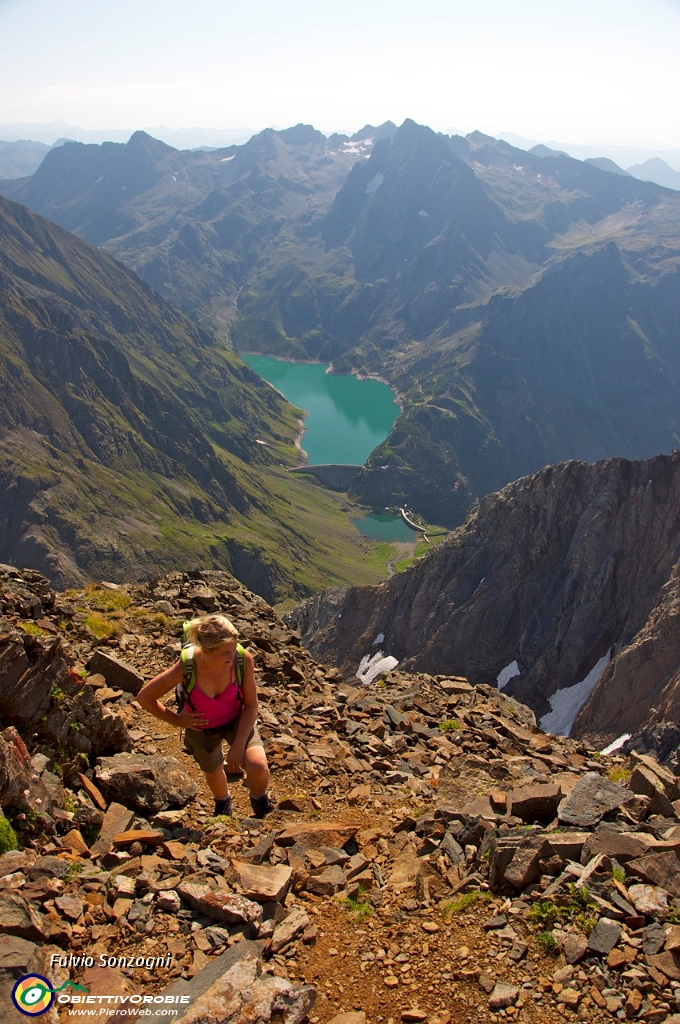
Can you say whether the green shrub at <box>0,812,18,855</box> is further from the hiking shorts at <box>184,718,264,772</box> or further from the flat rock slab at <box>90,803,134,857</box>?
the hiking shorts at <box>184,718,264,772</box>

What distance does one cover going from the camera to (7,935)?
7746 millimetres

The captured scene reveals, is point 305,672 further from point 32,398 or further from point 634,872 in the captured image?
point 32,398

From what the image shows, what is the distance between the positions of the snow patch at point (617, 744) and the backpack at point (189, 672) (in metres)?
35.1

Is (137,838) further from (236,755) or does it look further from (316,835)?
(316,835)

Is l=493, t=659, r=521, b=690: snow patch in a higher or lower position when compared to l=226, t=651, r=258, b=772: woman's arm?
lower

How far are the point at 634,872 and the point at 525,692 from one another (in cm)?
4925

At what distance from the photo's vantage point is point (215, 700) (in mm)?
11047

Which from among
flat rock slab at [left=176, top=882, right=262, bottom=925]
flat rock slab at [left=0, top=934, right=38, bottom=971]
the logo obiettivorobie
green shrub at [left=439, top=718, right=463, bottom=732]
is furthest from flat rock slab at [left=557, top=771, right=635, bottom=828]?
flat rock slab at [left=0, top=934, right=38, bottom=971]

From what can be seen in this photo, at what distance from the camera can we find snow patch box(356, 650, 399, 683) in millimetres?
65188

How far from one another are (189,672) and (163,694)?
49cm

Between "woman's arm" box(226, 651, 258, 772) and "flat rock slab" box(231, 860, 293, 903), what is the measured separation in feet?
4.79

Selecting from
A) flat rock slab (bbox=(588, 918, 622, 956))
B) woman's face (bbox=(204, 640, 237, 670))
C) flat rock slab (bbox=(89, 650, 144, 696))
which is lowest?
flat rock slab (bbox=(89, 650, 144, 696))

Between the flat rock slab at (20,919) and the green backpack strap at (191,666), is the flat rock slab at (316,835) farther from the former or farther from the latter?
the flat rock slab at (20,919)

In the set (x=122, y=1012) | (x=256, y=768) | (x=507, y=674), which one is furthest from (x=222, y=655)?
(x=507, y=674)
